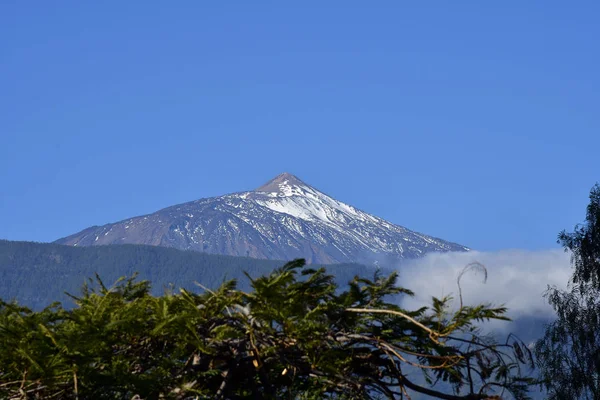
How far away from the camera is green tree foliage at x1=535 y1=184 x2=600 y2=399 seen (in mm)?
39844

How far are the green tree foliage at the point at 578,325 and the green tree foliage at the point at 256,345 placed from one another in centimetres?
3550

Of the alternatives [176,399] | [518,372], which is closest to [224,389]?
[176,399]

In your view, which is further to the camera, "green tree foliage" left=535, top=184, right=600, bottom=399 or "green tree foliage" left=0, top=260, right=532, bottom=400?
"green tree foliage" left=535, top=184, right=600, bottom=399

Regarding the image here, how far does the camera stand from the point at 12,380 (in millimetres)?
4652

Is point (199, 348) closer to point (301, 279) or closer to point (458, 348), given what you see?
point (301, 279)

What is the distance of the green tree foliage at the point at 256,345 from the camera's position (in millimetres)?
4594

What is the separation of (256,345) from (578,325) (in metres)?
38.6

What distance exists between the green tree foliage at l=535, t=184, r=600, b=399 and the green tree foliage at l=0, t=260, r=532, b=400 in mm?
35504

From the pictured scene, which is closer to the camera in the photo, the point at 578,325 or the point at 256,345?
the point at 256,345

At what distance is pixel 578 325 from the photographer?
41.6 m

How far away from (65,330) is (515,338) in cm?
201

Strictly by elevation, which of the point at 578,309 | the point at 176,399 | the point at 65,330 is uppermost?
the point at 578,309

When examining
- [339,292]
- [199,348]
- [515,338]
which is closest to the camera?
[199,348]

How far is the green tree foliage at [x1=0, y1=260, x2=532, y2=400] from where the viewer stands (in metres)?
4.59
